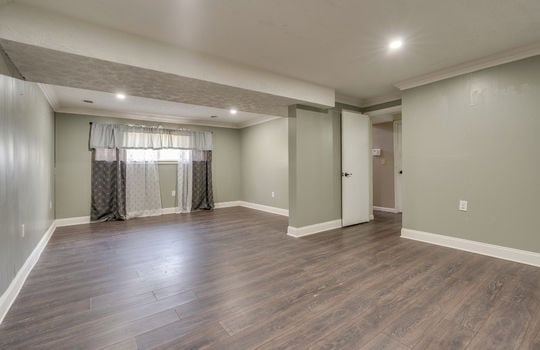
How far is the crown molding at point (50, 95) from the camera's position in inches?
140

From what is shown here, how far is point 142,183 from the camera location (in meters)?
5.66

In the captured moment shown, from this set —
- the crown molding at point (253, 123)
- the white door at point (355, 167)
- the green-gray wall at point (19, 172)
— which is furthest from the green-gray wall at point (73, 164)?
the white door at point (355, 167)

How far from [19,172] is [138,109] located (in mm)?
3042

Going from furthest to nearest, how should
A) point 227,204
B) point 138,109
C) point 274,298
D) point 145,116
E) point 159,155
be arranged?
point 227,204, point 159,155, point 145,116, point 138,109, point 274,298

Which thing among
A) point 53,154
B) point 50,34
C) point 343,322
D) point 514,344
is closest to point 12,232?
point 50,34

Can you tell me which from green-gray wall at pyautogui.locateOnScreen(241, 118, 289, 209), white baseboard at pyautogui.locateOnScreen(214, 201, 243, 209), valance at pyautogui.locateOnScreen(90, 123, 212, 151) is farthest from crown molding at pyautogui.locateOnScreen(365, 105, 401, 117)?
white baseboard at pyautogui.locateOnScreen(214, 201, 243, 209)

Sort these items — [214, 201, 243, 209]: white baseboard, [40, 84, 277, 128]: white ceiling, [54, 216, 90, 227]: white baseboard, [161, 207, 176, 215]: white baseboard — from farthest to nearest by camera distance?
1. [214, 201, 243, 209]: white baseboard
2. [161, 207, 176, 215]: white baseboard
3. [54, 216, 90, 227]: white baseboard
4. [40, 84, 277, 128]: white ceiling

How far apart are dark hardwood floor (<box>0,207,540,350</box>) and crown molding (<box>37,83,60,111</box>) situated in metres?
2.25

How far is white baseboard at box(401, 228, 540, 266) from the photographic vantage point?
2.69m

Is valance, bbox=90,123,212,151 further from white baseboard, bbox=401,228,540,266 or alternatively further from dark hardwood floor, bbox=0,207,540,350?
white baseboard, bbox=401,228,540,266

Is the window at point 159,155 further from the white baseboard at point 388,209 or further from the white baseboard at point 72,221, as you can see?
the white baseboard at point 388,209

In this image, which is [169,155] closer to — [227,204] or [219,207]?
[219,207]

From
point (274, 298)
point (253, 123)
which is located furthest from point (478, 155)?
point (253, 123)

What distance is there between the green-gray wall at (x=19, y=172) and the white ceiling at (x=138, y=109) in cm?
58
